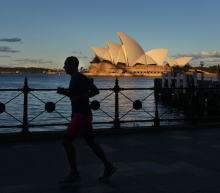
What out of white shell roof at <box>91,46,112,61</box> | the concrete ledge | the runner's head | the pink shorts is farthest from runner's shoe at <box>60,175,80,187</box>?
white shell roof at <box>91,46,112,61</box>

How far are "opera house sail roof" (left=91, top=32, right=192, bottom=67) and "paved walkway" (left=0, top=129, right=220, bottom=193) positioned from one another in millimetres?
97647

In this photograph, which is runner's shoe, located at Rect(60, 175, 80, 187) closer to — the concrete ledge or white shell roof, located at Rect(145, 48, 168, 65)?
the concrete ledge

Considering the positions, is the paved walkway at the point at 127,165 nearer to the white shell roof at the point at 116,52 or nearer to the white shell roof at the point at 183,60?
the white shell roof at the point at 116,52

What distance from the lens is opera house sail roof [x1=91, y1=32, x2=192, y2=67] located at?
4292 inches

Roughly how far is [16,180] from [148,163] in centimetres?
202

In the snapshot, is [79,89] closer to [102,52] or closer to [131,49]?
[131,49]

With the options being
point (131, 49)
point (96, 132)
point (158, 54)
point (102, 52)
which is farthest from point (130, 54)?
point (96, 132)

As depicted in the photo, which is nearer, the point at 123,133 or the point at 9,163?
the point at 9,163

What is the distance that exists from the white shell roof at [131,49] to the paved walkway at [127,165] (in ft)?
320

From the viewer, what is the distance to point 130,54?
389 ft

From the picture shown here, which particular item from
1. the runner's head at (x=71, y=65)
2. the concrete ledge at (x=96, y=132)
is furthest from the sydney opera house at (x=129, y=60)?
the runner's head at (x=71, y=65)

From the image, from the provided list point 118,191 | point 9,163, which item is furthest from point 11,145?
point 118,191

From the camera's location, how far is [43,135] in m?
7.69

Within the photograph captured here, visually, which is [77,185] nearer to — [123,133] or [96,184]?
[96,184]
